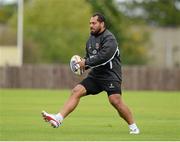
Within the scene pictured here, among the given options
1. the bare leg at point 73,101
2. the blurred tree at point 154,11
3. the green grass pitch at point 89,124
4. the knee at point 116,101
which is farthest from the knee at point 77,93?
the blurred tree at point 154,11

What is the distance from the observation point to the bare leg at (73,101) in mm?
17595

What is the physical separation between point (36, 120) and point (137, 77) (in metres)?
27.4

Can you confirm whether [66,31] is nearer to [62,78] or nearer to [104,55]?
[62,78]

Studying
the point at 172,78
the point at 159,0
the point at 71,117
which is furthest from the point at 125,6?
the point at 71,117

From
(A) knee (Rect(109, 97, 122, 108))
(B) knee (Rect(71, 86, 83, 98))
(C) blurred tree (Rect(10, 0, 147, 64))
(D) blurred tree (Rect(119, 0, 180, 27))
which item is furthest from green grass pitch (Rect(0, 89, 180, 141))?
(D) blurred tree (Rect(119, 0, 180, 27))

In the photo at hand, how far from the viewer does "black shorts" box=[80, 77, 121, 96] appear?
17953 millimetres

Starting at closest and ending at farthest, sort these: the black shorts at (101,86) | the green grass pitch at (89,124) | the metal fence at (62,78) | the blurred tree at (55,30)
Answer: the green grass pitch at (89,124), the black shorts at (101,86), the metal fence at (62,78), the blurred tree at (55,30)

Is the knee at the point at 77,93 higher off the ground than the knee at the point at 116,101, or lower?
higher

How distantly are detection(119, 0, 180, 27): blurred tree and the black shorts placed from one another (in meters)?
70.8

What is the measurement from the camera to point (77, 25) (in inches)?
2913

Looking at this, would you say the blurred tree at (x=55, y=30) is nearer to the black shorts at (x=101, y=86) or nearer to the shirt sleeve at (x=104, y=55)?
the black shorts at (x=101, y=86)

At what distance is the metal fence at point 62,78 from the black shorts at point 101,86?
1158 inches

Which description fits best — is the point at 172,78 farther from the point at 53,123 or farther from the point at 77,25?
the point at 53,123

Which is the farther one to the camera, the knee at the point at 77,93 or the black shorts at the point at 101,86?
the black shorts at the point at 101,86
